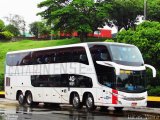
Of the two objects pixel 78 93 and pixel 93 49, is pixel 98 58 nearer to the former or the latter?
pixel 93 49

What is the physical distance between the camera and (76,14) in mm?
72062

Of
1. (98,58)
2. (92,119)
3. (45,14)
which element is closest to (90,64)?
(98,58)

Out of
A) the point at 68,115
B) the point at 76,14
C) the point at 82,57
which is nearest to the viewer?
the point at 68,115

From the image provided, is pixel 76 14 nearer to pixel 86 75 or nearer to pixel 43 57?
pixel 43 57

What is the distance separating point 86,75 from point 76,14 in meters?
48.2

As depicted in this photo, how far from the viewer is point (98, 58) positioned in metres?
23.8

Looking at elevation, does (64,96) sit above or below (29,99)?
above

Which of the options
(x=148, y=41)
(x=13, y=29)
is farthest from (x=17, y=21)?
(x=148, y=41)

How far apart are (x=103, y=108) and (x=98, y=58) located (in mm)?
3974

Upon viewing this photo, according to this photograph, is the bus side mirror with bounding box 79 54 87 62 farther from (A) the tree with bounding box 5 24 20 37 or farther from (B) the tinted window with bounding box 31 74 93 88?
(A) the tree with bounding box 5 24 20 37

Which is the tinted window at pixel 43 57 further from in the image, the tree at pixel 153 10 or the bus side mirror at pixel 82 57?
the tree at pixel 153 10

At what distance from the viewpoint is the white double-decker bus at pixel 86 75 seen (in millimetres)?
23125

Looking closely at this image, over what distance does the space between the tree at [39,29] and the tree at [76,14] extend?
31.7 m

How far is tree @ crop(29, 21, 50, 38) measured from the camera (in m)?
110
